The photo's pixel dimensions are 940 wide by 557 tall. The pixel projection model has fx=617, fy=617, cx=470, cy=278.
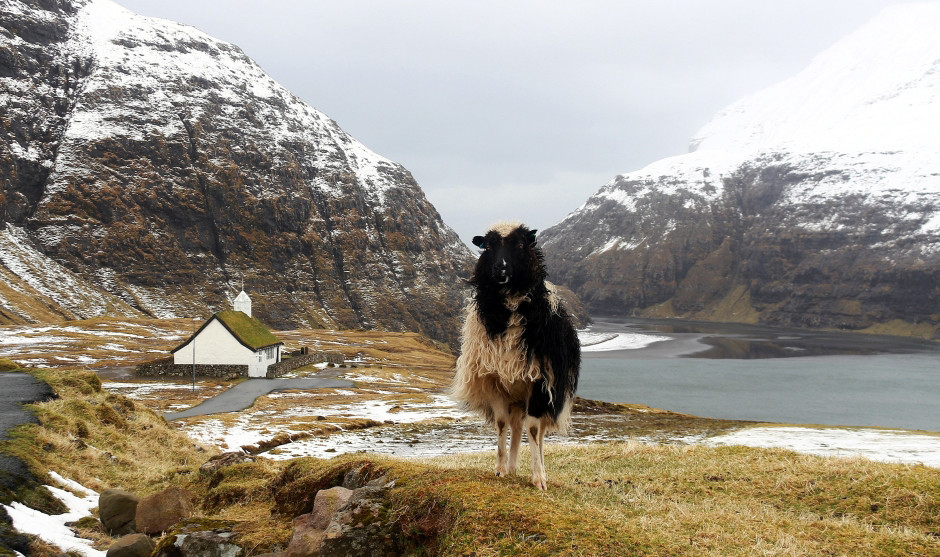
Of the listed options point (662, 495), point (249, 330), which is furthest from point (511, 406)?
point (249, 330)

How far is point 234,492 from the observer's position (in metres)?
10.7

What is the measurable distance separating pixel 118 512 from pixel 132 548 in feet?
6.72

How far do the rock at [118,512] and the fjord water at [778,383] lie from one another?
70.1m

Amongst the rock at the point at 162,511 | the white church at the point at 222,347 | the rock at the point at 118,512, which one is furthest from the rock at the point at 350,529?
the white church at the point at 222,347

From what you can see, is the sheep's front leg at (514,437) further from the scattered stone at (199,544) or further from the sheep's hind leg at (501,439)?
the scattered stone at (199,544)

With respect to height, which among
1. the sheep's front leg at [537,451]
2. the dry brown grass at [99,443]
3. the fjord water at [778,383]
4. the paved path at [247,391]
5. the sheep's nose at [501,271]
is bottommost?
the fjord water at [778,383]

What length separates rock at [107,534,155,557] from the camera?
8.42 metres

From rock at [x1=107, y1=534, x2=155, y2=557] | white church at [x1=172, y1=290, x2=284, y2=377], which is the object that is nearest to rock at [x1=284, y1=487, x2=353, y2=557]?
rock at [x1=107, y1=534, x2=155, y2=557]

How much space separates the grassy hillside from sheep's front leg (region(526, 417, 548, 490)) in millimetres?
287

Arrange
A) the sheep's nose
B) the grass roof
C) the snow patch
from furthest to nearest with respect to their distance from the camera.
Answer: the grass roof → the snow patch → the sheep's nose

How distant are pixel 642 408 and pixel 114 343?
73.9 metres

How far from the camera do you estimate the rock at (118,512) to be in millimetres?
10000

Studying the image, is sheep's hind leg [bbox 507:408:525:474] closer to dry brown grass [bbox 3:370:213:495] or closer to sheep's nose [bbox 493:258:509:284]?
sheep's nose [bbox 493:258:509:284]

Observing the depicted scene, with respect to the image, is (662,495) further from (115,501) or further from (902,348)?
(902,348)
